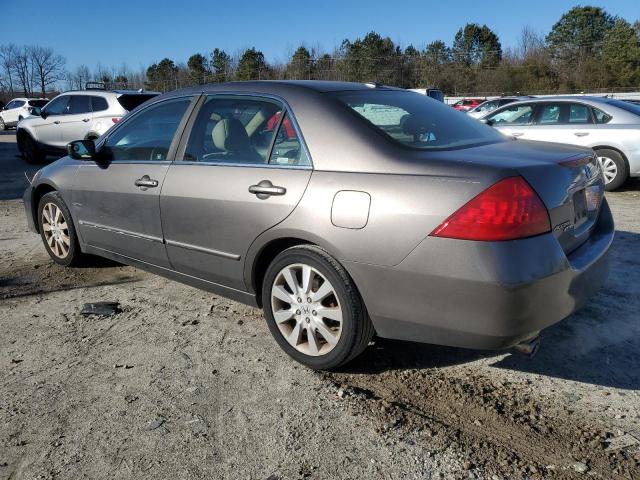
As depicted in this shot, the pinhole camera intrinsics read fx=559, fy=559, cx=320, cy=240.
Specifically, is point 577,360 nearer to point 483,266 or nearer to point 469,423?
point 469,423

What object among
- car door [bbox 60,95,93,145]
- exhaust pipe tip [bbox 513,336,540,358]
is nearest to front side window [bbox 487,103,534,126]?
exhaust pipe tip [bbox 513,336,540,358]

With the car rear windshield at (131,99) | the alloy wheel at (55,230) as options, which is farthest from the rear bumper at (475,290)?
the car rear windshield at (131,99)

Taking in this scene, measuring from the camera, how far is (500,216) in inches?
97.1

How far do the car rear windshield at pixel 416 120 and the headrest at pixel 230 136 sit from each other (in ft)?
2.12

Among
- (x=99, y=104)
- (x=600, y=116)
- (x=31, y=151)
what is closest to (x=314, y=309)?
(x=600, y=116)

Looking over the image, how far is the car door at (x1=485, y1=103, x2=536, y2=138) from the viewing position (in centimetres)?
955

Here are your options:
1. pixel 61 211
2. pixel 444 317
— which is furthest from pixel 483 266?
pixel 61 211

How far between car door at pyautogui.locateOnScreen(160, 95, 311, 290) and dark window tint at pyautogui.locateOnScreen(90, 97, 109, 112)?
8.76 meters

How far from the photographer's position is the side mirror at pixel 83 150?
4.43m

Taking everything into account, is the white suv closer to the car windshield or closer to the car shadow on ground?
the car windshield

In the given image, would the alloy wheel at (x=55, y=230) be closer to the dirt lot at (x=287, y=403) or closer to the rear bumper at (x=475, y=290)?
the dirt lot at (x=287, y=403)

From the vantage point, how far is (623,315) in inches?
150

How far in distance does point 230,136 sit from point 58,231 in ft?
7.71

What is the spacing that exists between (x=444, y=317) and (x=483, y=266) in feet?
1.07
